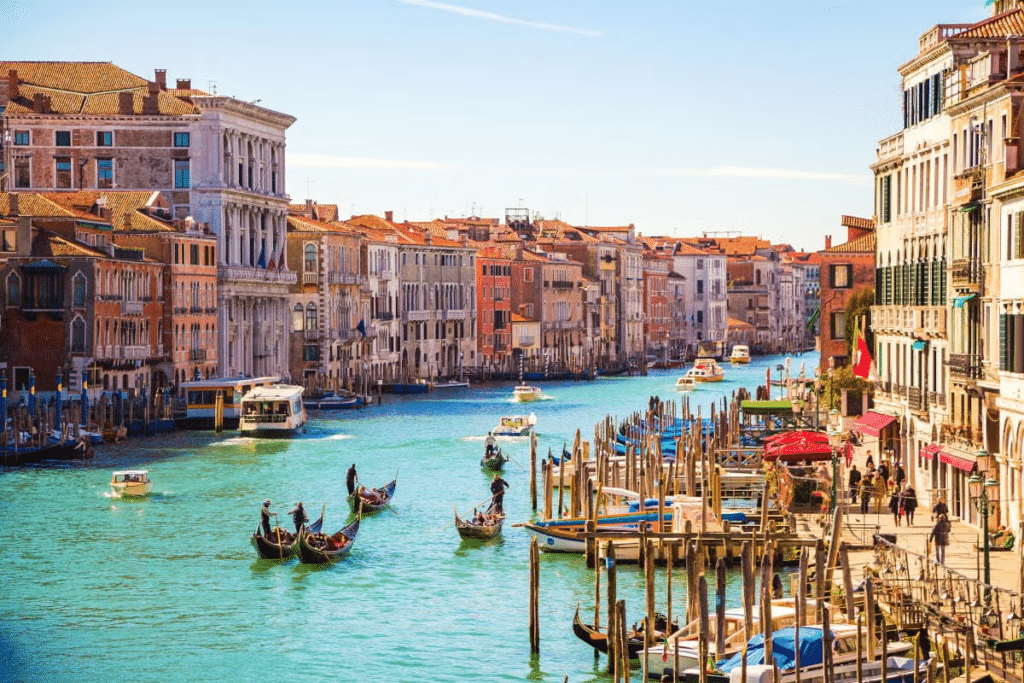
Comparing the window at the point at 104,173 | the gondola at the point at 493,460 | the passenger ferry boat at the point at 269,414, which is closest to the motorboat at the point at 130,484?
the gondola at the point at 493,460

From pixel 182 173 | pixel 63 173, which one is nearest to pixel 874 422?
pixel 182 173

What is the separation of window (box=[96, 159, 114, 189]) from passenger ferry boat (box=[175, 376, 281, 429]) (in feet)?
35.2

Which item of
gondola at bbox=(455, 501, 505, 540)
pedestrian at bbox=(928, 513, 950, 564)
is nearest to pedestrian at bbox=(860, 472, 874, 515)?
pedestrian at bbox=(928, 513, 950, 564)

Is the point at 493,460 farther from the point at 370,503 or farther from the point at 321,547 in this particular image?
the point at 321,547

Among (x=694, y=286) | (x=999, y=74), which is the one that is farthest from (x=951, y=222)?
(x=694, y=286)

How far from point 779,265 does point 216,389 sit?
8120cm

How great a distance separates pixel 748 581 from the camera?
1496 centimetres

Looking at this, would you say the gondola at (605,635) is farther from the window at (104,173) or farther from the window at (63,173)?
the window at (63,173)

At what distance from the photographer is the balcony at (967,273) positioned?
2030 centimetres

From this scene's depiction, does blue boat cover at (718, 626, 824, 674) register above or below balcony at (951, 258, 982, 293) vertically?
below

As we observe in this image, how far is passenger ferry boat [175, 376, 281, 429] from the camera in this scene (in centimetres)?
4416

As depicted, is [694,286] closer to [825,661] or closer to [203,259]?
[203,259]

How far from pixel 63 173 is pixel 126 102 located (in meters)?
2.57

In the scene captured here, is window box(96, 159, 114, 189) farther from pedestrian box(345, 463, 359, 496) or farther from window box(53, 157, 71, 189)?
pedestrian box(345, 463, 359, 496)
